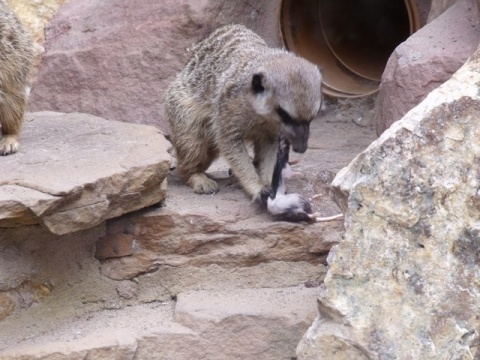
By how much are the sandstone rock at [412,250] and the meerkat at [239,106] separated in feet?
4.26

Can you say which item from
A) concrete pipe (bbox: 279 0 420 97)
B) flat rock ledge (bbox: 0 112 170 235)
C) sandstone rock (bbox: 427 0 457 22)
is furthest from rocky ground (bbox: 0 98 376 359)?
concrete pipe (bbox: 279 0 420 97)

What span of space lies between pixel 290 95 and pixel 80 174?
112cm

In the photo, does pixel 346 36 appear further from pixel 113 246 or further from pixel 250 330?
pixel 250 330

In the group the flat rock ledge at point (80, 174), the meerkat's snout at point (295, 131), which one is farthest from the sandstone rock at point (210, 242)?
the meerkat's snout at point (295, 131)

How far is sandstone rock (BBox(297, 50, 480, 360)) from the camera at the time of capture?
3102 millimetres

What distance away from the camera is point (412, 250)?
316 cm

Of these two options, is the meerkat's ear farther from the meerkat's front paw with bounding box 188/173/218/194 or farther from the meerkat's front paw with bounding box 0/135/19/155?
the meerkat's front paw with bounding box 0/135/19/155

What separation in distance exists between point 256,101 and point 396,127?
156 cm

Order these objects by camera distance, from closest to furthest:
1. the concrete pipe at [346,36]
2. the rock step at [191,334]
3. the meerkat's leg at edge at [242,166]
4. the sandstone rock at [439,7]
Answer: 1. the rock step at [191,334]
2. the meerkat's leg at edge at [242,166]
3. the sandstone rock at [439,7]
4. the concrete pipe at [346,36]

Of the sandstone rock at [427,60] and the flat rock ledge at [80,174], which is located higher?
the sandstone rock at [427,60]

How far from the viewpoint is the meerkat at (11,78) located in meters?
4.67

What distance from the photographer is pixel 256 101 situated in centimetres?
473

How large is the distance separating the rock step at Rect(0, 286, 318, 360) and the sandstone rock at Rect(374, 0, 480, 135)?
1.06 metres

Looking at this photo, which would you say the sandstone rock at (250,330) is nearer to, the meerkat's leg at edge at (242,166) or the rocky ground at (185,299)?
the rocky ground at (185,299)
